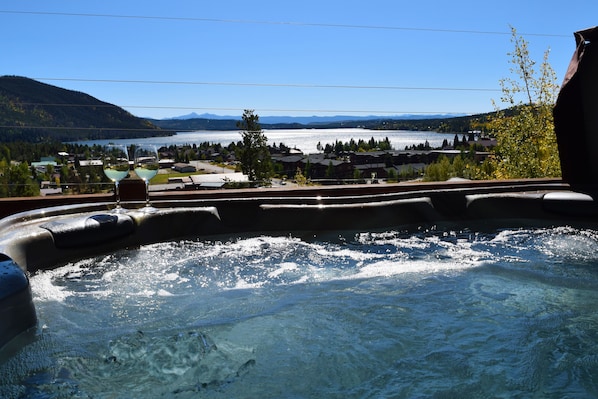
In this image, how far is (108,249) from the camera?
91.7 inches

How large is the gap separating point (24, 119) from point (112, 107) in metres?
0.74

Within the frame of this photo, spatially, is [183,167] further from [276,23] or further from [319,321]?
[276,23]

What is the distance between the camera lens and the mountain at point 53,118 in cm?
349

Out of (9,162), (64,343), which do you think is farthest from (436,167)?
(64,343)

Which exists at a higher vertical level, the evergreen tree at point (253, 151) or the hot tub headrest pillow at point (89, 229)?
the evergreen tree at point (253, 151)

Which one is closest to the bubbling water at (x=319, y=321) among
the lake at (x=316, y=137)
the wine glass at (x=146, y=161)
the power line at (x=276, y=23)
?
the wine glass at (x=146, y=161)

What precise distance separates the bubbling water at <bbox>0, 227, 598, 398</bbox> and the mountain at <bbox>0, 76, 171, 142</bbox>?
54.8 inches

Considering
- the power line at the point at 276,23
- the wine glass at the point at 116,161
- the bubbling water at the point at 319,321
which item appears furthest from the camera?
the power line at the point at 276,23

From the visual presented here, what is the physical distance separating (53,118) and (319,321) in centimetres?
321

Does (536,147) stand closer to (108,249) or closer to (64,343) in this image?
(108,249)

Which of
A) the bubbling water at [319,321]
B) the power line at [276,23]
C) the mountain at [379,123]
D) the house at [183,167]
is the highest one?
the power line at [276,23]

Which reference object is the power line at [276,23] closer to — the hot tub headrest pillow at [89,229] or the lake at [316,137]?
the lake at [316,137]

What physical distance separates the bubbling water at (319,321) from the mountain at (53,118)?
4.57 ft

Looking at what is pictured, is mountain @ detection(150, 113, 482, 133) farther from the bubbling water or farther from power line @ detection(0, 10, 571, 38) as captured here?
the bubbling water
